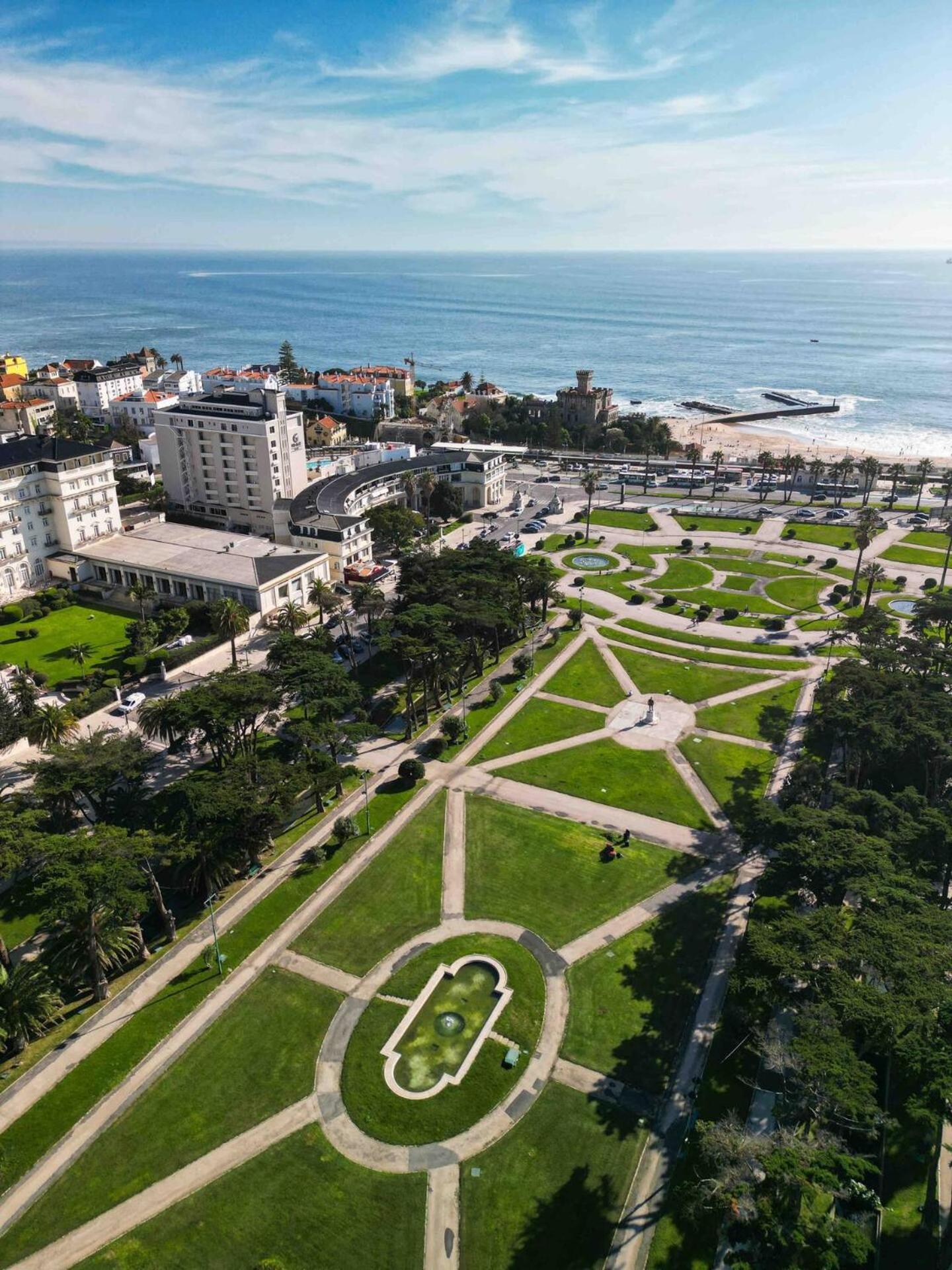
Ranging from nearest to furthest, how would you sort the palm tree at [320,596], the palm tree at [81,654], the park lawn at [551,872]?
the park lawn at [551,872] < the palm tree at [81,654] < the palm tree at [320,596]

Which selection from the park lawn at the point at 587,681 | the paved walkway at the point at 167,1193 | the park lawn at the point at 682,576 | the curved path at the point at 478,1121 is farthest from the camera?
the park lawn at the point at 682,576

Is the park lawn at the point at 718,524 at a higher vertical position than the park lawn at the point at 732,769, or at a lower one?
higher

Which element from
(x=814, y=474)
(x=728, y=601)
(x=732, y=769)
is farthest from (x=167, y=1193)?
(x=814, y=474)

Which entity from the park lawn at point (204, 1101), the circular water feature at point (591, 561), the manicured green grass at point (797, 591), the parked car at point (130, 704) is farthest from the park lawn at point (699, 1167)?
the circular water feature at point (591, 561)

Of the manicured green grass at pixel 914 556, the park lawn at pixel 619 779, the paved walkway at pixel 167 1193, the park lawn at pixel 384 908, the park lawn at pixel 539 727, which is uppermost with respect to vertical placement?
the manicured green grass at pixel 914 556

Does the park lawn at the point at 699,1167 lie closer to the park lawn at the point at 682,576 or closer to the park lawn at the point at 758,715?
the park lawn at the point at 758,715

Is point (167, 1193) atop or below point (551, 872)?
below

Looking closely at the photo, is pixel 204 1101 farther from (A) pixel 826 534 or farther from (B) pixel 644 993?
(A) pixel 826 534
